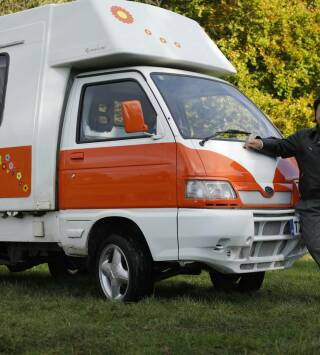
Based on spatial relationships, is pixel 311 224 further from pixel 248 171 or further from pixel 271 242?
pixel 248 171

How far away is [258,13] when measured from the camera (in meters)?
17.4

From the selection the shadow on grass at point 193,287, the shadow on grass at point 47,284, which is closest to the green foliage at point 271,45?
the shadow on grass at point 193,287

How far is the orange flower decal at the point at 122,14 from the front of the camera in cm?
750

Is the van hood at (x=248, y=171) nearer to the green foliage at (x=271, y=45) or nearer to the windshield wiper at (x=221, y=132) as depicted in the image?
the windshield wiper at (x=221, y=132)

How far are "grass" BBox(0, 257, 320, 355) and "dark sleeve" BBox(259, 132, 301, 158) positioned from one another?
1.38 metres

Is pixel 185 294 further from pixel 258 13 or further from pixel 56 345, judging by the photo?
pixel 258 13

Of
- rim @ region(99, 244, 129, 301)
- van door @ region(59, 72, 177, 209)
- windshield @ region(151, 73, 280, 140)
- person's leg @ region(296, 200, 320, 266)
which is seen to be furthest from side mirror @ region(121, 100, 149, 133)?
person's leg @ region(296, 200, 320, 266)

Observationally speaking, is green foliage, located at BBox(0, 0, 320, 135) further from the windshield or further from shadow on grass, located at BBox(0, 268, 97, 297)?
the windshield

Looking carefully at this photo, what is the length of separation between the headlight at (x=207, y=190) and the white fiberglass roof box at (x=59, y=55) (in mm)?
1430

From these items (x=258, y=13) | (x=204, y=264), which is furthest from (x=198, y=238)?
(x=258, y=13)

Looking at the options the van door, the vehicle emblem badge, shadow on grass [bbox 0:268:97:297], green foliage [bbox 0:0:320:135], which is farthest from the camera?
green foliage [bbox 0:0:320:135]

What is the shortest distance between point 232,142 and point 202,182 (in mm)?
621

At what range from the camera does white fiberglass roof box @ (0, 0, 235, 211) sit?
7418mm

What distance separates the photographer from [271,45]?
17.8 m
